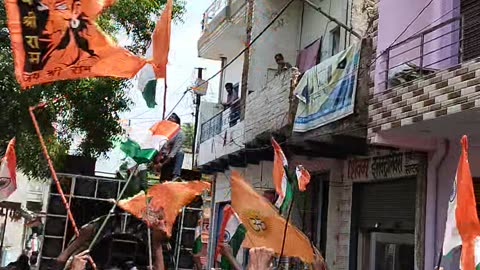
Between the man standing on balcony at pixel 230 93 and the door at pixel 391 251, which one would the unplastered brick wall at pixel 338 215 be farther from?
the man standing on balcony at pixel 230 93

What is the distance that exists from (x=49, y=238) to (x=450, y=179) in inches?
211

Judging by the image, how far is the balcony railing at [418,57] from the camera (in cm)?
892

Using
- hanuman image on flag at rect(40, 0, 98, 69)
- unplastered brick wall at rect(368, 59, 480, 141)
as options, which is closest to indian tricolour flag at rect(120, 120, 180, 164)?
hanuman image on flag at rect(40, 0, 98, 69)

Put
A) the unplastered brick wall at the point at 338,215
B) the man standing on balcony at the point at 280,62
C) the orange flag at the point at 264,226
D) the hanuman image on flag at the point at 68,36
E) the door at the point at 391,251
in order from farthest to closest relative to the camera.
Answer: the man standing on balcony at the point at 280,62
the unplastered brick wall at the point at 338,215
the door at the point at 391,251
the hanuman image on flag at the point at 68,36
the orange flag at the point at 264,226

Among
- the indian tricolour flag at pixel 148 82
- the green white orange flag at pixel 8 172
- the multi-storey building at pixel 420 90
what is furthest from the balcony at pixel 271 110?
the green white orange flag at pixel 8 172

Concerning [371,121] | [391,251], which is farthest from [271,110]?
[371,121]

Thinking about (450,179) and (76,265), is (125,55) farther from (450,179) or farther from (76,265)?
(450,179)

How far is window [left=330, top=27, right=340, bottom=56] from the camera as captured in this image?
1340cm

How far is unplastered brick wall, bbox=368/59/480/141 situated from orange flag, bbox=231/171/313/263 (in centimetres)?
253

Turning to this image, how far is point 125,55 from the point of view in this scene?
7145mm

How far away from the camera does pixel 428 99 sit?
7.95 metres

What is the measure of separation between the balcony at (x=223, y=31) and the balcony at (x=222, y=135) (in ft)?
6.37

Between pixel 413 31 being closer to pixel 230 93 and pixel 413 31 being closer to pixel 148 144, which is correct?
pixel 148 144

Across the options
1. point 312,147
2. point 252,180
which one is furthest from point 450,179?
point 252,180
